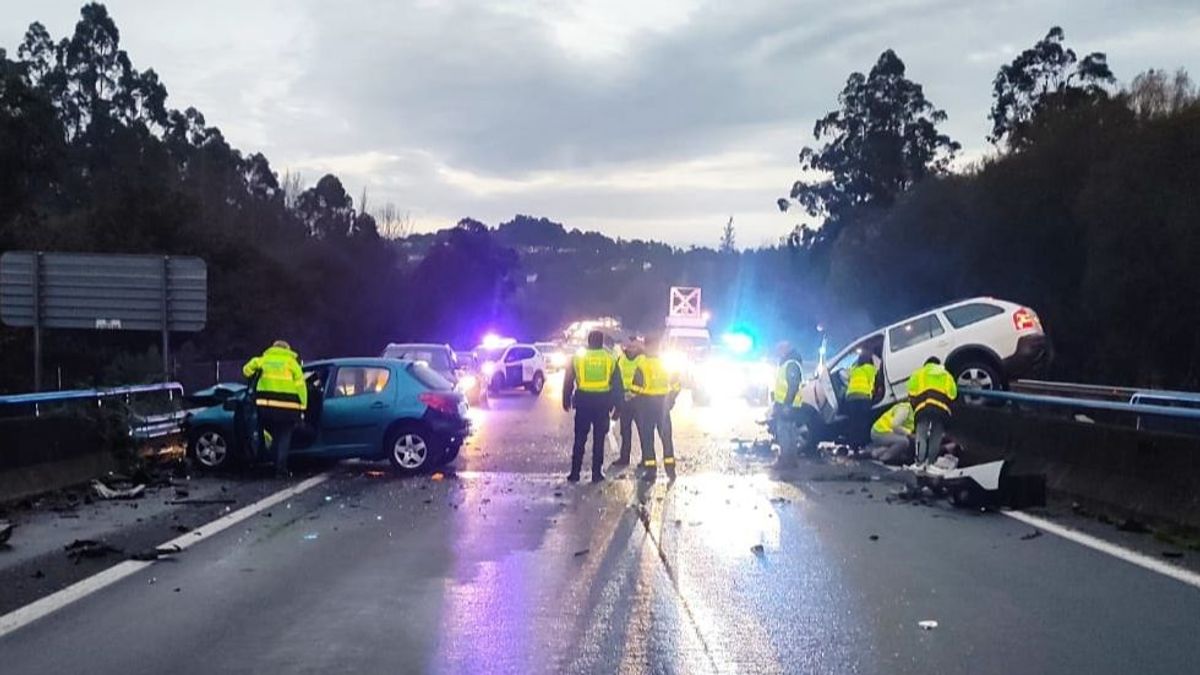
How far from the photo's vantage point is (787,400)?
19562mm

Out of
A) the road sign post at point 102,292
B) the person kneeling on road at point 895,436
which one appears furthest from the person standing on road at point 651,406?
the road sign post at point 102,292

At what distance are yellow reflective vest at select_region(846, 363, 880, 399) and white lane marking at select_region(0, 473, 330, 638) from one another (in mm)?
9652

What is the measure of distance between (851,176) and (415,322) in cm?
2541

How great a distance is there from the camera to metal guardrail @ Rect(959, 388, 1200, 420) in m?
11.8

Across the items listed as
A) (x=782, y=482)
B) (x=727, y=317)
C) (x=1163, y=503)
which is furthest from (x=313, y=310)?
(x=727, y=317)

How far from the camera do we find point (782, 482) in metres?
16.5

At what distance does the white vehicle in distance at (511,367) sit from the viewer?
42.7m

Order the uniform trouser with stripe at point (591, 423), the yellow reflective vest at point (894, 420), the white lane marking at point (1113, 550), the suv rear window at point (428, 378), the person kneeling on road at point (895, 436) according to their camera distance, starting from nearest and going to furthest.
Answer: the white lane marking at point (1113, 550)
the uniform trouser with stripe at point (591, 423)
the suv rear window at point (428, 378)
the person kneeling on road at point (895, 436)
the yellow reflective vest at point (894, 420)

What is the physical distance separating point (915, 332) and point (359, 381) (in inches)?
399

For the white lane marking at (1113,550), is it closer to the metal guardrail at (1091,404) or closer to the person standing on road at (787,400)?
the metal guardrail at (1091,404)

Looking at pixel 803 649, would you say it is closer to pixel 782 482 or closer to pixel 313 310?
pixel 782 482

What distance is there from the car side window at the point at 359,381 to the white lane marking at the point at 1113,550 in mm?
7995

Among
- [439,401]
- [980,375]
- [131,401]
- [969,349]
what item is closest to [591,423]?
[439,401]

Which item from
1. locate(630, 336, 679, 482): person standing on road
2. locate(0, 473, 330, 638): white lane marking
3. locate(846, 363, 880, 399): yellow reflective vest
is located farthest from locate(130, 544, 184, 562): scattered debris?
locate(846, 363, 880, 399): yellow reflective vest
